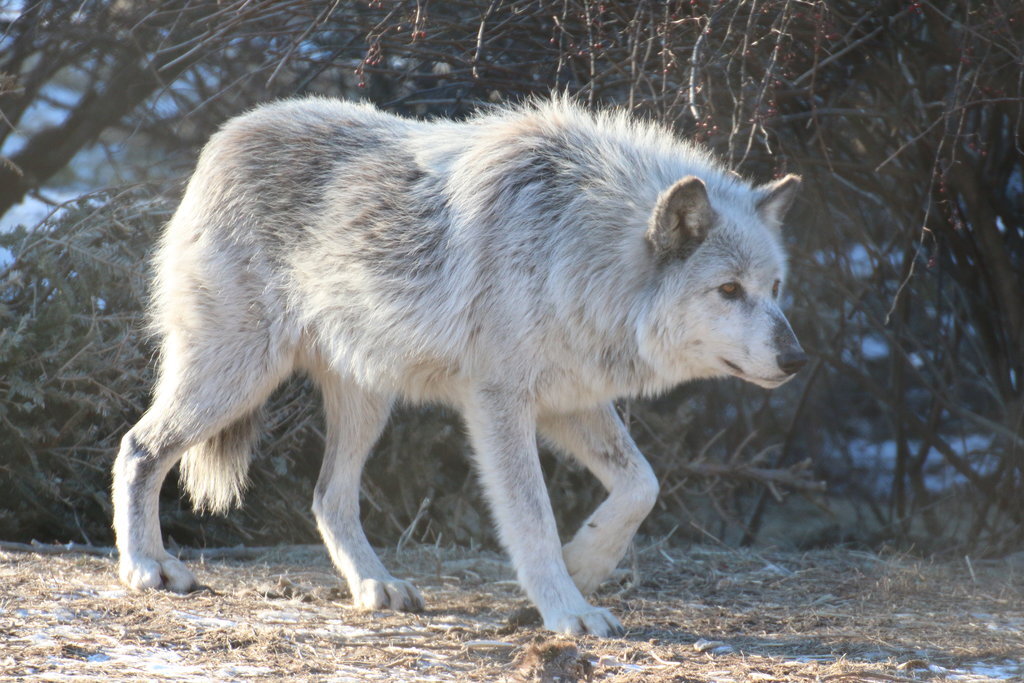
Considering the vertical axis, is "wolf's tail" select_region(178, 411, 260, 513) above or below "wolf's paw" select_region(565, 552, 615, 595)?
above

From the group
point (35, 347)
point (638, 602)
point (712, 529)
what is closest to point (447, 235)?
point (638, 602)

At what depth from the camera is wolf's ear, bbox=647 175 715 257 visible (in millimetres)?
3711

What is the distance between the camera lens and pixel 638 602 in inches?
173

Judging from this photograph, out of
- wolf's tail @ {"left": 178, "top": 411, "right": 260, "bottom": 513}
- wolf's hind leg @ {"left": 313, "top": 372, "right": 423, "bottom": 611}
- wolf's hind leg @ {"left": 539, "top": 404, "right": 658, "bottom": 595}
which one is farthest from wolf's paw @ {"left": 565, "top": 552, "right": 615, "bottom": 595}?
wolf's tail @ {"left": 178, "top": 411, "right": 260, "bottom": 513}

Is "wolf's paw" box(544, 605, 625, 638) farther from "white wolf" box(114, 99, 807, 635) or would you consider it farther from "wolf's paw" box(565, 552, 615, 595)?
"wolf's paw" box(565, 552, 615, 595)

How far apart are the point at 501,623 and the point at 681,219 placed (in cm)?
160

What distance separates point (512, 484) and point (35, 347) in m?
2.45

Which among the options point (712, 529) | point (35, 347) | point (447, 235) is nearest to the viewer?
point (447, 235)

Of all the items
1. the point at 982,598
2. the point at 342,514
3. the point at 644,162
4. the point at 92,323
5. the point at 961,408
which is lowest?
the point at 982,598

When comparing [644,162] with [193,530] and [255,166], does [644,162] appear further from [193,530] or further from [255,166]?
[193,530]

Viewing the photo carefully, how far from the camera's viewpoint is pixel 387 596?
13.7 ft

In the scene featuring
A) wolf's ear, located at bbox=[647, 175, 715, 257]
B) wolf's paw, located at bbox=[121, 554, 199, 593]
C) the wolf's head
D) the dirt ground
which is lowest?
the dirt ground

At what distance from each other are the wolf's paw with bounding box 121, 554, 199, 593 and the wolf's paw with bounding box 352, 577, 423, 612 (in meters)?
0.65

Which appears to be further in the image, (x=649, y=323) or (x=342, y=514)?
(x=342, y=514)
